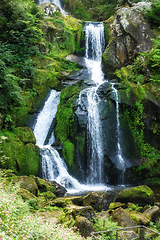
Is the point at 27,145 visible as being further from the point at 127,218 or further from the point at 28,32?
the point at 28,32

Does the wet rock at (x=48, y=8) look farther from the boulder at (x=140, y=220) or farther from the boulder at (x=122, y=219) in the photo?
the boulder at (x=140, y=220)

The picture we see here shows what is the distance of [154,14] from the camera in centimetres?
1684

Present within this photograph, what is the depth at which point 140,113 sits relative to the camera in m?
13.1

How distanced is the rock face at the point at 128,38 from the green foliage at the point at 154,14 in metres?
0.48

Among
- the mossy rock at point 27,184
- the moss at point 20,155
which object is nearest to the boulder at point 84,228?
the mossy rock at point 27,184

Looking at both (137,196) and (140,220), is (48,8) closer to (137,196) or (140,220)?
(137,196)

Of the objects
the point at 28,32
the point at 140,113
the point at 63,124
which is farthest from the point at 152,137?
the point at 28,32

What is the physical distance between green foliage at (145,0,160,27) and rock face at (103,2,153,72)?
0.48 m

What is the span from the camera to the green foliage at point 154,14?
16672 mm

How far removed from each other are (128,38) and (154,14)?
9.55ft

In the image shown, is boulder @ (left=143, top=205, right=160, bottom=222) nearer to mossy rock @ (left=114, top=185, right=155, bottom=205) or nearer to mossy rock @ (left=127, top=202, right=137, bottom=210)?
mossy rock @ (left=127, top=202, right=137, bottom=210)

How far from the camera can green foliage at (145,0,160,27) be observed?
16.7 metres

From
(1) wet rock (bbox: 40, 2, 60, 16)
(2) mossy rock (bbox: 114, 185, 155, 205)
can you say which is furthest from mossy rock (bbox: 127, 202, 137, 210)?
(1) wet rock (bbox: 40, 2, 60, 16)

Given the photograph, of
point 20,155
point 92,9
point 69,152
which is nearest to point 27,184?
point 20,155
